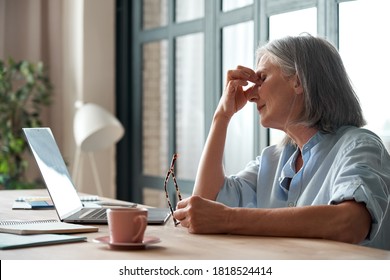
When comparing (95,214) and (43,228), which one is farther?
(95,214)

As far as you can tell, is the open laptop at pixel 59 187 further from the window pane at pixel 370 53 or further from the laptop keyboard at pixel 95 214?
the window pane at pixel 370 53

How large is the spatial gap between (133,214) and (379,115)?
217 centimetres

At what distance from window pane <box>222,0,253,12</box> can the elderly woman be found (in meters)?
2.08

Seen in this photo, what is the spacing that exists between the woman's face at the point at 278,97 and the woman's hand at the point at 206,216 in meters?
0.52

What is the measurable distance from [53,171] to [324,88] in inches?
32.8

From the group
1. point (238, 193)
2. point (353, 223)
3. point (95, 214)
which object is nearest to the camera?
point (353, 223)

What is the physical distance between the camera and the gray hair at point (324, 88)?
213 cm

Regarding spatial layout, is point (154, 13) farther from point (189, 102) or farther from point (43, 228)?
point (43, 228)

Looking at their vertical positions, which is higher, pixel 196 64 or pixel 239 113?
pixel 196 64

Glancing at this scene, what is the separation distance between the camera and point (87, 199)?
2.69 meters

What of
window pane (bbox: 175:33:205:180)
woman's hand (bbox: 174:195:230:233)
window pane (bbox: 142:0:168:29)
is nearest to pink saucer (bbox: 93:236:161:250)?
woman's hand (bbox: 174:195:230:233)

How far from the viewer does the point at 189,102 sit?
5.00 m

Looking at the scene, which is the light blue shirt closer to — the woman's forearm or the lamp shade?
the woman's forearm

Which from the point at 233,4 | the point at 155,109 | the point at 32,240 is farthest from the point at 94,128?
the point at 32,240
